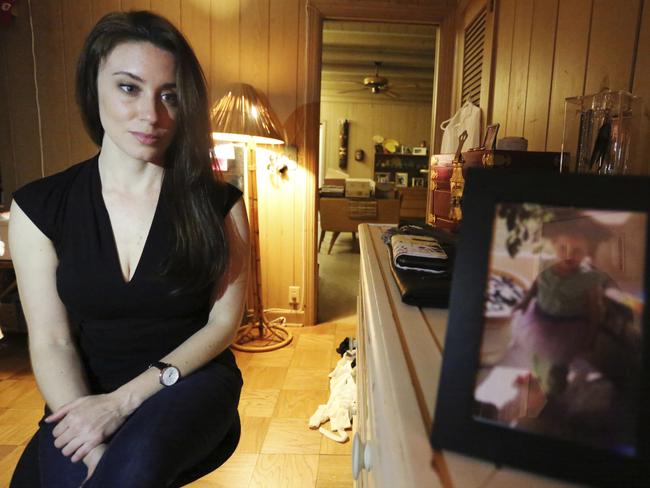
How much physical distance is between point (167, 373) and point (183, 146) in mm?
498

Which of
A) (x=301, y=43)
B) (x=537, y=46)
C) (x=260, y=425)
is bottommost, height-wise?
(x=260, y=425)

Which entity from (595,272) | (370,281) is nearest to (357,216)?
(370,281)

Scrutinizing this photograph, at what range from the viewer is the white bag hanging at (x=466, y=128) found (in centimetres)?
176

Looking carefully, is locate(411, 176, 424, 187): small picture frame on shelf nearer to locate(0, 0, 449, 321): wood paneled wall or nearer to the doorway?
the doorway

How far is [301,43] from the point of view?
2404 millimetres

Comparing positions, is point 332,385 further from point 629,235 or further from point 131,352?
point 629,235

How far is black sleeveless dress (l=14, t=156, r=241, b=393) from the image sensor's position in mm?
826

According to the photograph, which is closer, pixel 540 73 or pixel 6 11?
pixel 540 73

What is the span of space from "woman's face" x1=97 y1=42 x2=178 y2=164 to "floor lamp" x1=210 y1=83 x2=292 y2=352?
3.90ft

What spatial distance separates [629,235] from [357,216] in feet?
14.1

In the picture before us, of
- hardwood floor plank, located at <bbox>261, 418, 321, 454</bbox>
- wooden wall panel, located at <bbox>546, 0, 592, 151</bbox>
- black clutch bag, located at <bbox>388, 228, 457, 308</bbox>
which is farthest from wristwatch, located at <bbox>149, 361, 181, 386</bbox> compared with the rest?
wooden wall panel, located at <bbox>546, 0, 592, 151</bbox>

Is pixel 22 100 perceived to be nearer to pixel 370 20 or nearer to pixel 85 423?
pixel 370 20

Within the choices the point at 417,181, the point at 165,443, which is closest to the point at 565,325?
the point at 165,443

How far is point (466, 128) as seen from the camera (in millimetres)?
1823
